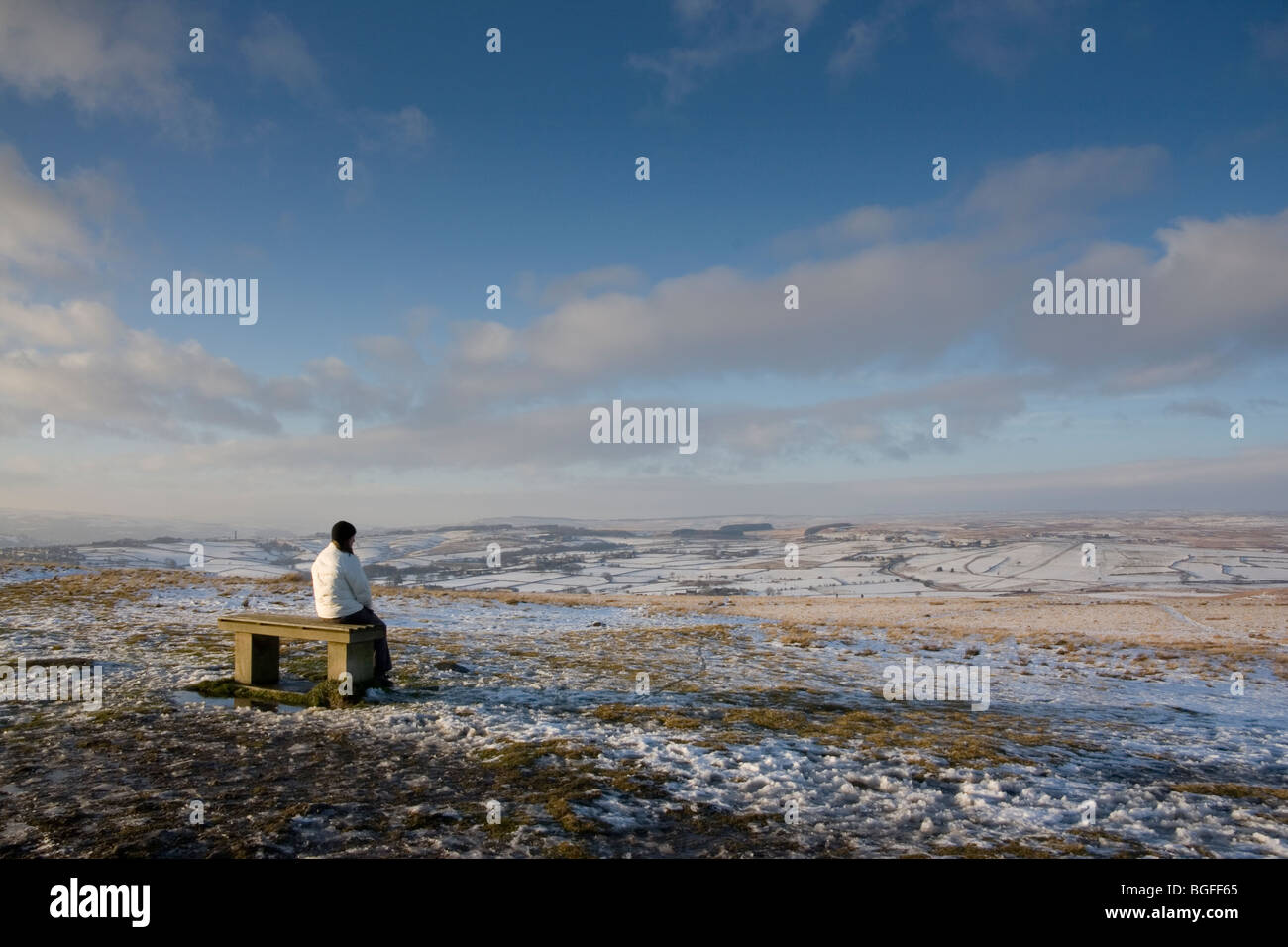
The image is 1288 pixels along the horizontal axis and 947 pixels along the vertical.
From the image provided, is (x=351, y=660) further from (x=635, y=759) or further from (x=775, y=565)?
(x=775, y=565)

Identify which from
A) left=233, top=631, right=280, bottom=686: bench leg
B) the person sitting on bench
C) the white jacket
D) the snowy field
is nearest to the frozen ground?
left=233, top=631, right=280, bottom=686: bench leg

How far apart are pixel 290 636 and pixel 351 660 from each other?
2.97 feet

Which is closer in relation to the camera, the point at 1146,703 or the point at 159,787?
the point at 159,787

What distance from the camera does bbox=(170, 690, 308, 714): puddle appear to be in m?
9.33

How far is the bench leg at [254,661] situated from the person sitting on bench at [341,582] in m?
1.10

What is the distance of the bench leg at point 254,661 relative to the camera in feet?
34.1

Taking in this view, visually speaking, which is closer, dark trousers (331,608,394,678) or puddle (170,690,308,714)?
puddle (170,690,308,714)

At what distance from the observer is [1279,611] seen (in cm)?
3284

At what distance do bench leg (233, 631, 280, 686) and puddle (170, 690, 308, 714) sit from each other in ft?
1.91

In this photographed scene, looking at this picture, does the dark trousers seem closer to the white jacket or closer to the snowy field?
the white jacket

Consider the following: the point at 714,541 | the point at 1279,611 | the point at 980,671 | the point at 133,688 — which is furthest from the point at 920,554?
the point at 133,688

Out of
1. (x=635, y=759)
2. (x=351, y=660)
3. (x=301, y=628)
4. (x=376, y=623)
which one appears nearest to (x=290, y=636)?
(x=301, y=628)
